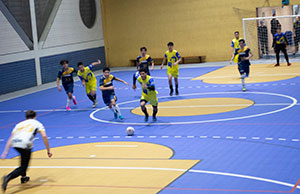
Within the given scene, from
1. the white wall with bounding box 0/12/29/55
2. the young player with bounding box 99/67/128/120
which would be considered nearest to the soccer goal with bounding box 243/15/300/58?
the white wall with bounding box 0/12/29/55

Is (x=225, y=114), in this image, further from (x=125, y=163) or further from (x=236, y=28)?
(x=236, y=28)

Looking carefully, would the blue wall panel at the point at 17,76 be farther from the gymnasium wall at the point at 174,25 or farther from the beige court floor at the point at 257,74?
the beige court floor at the point at 257,74

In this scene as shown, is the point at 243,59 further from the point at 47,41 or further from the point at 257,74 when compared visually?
the point at 47,41

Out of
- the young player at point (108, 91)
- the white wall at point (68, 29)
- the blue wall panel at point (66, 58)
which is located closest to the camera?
the young player at point (108, 91)

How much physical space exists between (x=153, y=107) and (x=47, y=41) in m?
15.3

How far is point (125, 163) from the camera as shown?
12.9 metres

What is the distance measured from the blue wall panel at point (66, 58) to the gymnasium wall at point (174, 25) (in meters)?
1.60

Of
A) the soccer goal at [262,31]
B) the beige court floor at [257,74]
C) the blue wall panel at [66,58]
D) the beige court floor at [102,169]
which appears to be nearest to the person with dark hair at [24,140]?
the beige court floor at [102,169]

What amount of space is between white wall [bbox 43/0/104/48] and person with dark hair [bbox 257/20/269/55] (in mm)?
11259

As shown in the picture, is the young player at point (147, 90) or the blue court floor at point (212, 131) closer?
the blue court floor at point (212, 131)

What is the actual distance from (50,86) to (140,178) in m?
19.3

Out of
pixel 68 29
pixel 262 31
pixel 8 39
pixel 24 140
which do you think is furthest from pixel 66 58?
pixel 24 140

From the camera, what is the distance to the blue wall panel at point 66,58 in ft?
102

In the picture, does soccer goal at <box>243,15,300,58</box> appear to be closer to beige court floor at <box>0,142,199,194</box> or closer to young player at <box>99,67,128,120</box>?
young player at <box>99,67,128,120</box>
